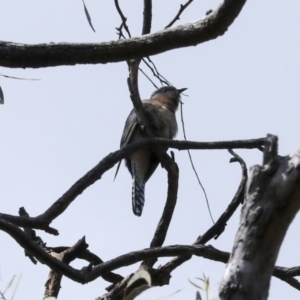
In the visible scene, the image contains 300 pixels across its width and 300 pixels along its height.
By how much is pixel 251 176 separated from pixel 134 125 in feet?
15.4

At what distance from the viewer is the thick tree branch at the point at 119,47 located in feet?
7.56

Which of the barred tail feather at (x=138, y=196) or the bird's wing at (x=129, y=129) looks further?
the bird's wing at (x=129, y=129)

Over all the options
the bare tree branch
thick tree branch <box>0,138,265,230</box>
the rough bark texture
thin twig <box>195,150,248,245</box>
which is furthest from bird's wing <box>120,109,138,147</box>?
the rough bark texture

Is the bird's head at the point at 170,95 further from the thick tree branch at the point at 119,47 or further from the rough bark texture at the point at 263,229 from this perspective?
the rough bark texture at the point at 263,229

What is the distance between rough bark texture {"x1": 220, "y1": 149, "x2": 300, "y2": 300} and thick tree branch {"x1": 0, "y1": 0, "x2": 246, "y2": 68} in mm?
767

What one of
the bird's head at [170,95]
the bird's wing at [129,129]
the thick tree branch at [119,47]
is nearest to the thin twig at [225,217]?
the thick tree branch at [119,47]

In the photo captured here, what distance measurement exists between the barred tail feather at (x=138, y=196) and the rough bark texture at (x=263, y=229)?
4278 mm

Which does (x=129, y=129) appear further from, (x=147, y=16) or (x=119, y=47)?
(x=119, y=47)

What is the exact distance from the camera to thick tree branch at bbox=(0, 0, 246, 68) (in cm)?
230

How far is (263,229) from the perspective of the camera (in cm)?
160

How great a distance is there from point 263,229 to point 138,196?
4.47m

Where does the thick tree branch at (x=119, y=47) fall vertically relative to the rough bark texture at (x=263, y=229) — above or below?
above

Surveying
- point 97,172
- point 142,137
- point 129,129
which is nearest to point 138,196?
point 142,137

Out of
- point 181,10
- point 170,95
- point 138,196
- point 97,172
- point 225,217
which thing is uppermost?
point 170,95
